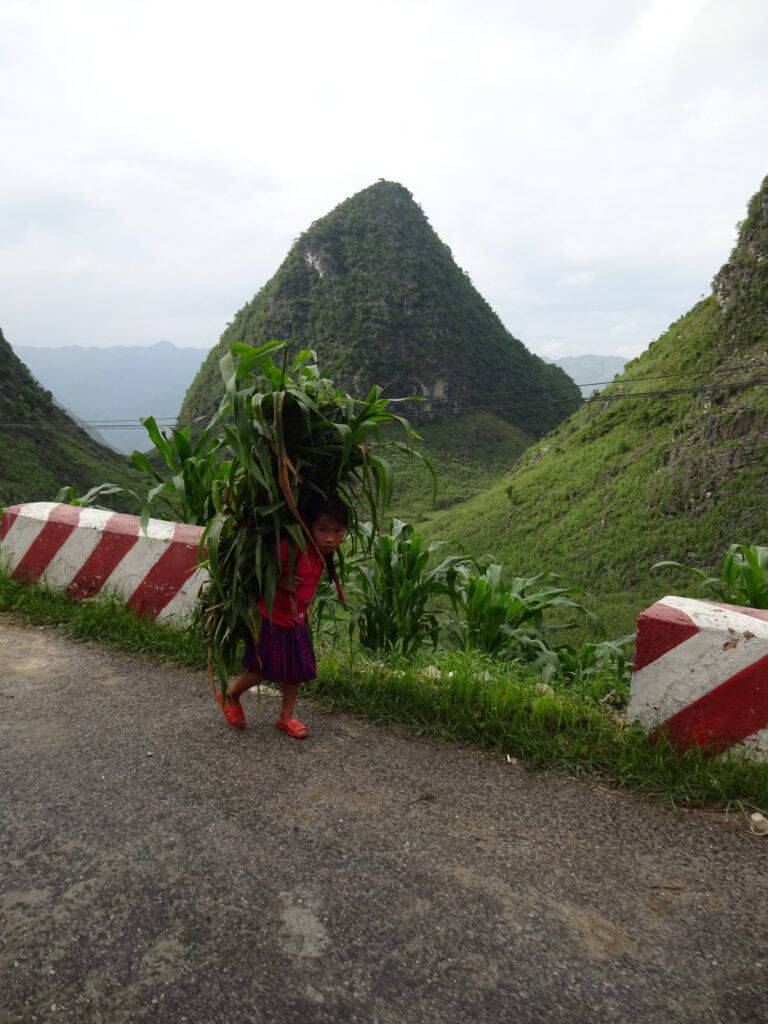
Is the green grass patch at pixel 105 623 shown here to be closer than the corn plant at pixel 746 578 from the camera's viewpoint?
Yes

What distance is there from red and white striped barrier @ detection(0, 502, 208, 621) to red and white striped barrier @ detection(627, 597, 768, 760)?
228cm

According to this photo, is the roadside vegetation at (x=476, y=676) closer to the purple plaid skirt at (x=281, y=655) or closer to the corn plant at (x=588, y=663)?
the corn plant at (x=588, y=663)

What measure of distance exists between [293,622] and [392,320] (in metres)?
94.3

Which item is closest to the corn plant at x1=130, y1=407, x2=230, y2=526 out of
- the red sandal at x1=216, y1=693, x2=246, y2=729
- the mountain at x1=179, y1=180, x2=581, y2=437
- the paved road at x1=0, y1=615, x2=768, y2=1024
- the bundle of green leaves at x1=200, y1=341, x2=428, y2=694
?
the bundle of green leaves at x1=200, y1=341, x2=428, y2=694

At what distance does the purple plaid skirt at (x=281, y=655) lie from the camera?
2.92m

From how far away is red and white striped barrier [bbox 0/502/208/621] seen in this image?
407 cm

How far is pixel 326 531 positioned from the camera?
291 centimetres

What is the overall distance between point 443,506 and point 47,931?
212ft

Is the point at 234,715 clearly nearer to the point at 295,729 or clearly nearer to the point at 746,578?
the point at 295,729

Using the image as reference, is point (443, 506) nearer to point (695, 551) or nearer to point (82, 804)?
point (695, 551)

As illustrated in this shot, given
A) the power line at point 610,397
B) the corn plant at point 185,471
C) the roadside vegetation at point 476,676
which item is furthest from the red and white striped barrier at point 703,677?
the power line at point 610,397

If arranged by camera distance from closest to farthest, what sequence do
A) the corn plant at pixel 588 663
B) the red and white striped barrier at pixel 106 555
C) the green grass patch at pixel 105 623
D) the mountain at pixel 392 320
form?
the green grass patch at pixel 105 623
the corn plant at pixel 588 663
the red and white striped barrier at pixel 106 555
the mountain at pixel 392 320

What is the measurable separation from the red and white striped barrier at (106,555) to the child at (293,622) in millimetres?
1029

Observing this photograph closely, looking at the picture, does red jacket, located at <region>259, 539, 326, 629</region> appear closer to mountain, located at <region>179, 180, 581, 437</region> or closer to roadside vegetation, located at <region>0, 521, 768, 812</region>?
roadside vegetation, located at <region>0, 521, 768, 812</region>
